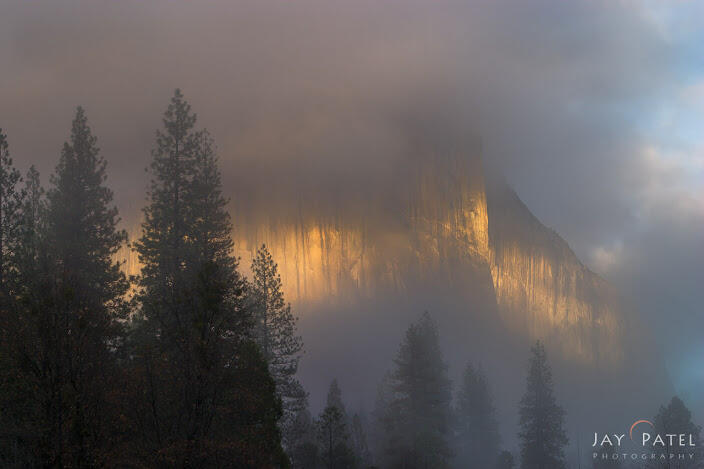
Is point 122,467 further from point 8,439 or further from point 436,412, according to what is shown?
point 436,412

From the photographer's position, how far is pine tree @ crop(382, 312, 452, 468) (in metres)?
50.5

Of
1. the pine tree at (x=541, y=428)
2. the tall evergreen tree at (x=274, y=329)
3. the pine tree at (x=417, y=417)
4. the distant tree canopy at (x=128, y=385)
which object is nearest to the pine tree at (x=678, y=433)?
the pine tree at (x=541, y=428)

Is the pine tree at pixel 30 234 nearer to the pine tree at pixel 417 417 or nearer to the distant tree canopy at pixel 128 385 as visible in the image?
the distant tree canopy at pixel 128 385

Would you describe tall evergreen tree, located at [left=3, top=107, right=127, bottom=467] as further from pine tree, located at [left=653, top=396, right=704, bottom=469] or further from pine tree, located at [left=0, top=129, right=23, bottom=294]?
pine tree, located at [left=653, top=396, right=704, bottom=469]

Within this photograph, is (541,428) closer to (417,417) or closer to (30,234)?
(417,417)

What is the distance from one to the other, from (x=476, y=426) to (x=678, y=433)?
26038 mm

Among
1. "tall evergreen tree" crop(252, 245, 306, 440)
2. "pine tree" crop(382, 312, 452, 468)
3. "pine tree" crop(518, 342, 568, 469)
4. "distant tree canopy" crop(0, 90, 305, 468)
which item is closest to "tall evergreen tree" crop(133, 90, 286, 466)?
"distant tree canopy" crop(0, 90, 305, 468)

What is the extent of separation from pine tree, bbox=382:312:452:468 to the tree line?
20cm

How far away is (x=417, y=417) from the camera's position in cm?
5131

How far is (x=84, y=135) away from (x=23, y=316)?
17639 mm

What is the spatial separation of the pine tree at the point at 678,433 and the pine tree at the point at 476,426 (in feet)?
72.2

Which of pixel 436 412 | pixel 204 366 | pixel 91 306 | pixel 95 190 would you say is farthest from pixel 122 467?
pixel 436 412

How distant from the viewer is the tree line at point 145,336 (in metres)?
18.5

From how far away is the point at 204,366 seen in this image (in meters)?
20.4
